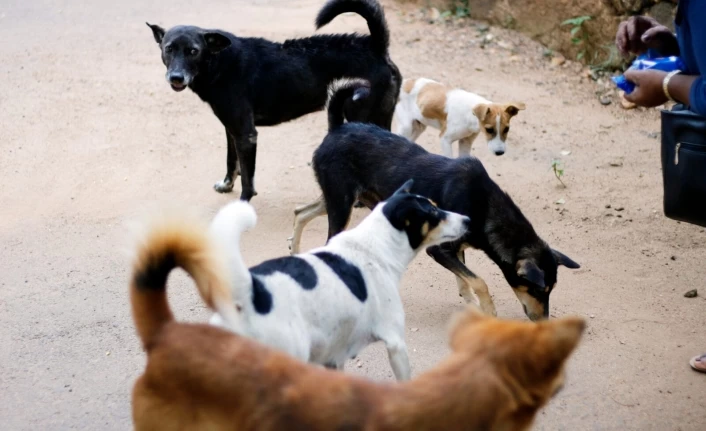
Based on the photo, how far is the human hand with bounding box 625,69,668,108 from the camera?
368cm

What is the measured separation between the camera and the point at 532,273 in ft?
14.3

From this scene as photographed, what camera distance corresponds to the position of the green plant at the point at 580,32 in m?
9.56

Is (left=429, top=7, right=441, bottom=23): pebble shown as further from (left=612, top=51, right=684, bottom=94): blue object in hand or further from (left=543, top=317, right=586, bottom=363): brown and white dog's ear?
(left=543, top=317, right=586, bottom=363): brown and white dog's ear

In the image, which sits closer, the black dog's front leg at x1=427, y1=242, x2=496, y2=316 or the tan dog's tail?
the tan dog's tail

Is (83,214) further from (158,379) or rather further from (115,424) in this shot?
(158,379)

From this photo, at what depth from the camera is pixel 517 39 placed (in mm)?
10148

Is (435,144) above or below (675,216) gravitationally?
below

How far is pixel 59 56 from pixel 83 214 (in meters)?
3.65

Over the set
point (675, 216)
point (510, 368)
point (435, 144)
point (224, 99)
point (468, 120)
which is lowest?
point (435, 144)

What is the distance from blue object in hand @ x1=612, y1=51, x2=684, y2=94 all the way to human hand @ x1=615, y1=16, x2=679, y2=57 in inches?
2.4

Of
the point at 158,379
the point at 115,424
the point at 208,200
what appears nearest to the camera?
the point at 158,379

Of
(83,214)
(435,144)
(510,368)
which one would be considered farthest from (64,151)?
(510,368)

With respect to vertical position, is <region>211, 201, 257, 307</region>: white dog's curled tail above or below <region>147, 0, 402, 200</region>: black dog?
above

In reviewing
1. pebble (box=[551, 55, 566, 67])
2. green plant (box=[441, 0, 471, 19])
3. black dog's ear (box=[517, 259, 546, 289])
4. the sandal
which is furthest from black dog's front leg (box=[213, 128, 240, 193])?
green plant (box=[441, 0, 471, 19])
